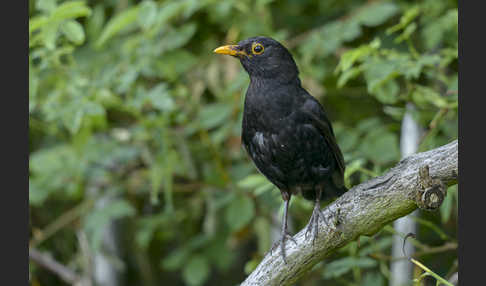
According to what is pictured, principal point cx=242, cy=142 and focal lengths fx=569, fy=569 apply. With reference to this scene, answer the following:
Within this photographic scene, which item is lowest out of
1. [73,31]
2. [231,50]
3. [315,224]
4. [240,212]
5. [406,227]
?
[406,227]

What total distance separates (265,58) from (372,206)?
1325 millimetres

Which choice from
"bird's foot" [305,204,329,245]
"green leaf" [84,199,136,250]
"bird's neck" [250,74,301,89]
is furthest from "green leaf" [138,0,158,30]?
"bird's foot" [305,204,329,245]

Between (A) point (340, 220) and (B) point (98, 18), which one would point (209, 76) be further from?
(A) point (340, 220)

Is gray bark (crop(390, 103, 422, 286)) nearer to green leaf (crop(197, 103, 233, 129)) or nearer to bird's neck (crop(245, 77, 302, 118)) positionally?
bird's neck (crop(245, 77, 302, 118))

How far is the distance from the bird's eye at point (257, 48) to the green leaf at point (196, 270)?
202cm

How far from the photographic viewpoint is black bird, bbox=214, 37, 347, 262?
3188mm

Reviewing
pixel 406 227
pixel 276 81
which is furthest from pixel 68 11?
pixel 406 227

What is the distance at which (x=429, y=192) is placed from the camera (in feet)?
7.61

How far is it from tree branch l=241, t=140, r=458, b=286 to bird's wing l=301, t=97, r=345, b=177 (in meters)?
0.50

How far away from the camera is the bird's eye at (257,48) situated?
3533 millimetres

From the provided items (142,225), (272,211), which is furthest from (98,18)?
(272,211)

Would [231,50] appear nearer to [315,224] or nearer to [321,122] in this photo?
[321,122]

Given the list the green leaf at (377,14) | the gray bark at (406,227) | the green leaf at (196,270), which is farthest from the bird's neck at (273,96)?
the green leaf at (196,270)

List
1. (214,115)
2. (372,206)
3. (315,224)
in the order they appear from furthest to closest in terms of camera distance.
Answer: (214,115) → (315,224) → (372,206)
